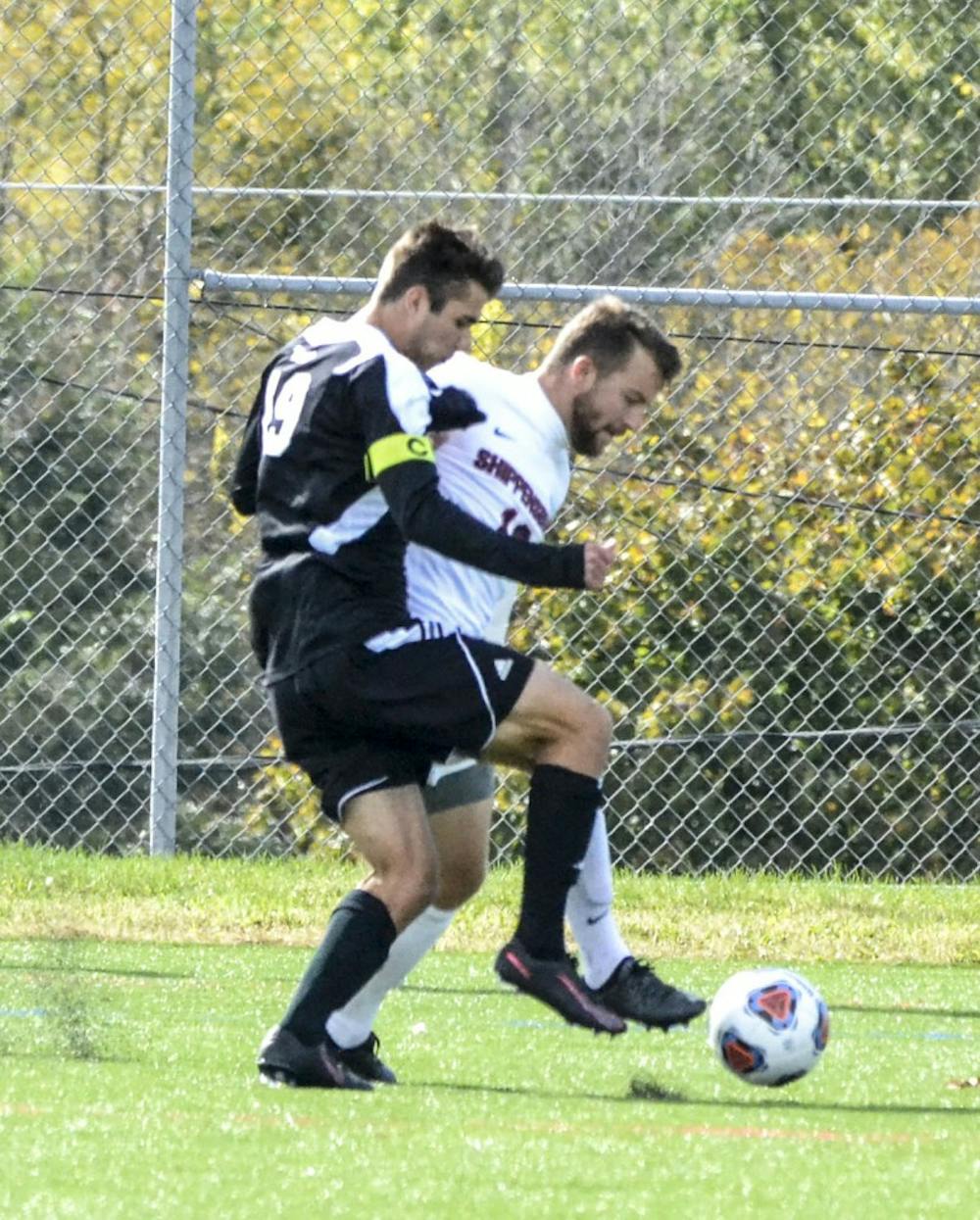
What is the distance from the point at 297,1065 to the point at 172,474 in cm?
341

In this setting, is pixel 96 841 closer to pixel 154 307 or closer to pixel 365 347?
pixel 154 307

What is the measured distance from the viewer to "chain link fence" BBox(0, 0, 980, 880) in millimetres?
7719

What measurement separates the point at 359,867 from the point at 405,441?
3720mm

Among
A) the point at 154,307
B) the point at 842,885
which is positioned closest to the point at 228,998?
the point at 842,885

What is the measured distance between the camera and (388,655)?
420 cm

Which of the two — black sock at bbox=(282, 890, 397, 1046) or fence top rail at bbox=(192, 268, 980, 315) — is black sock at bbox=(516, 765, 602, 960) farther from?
fence top rail at bbox=(192, 268, 980, 315)

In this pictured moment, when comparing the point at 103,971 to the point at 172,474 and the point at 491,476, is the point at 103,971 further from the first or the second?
the point at 491,476

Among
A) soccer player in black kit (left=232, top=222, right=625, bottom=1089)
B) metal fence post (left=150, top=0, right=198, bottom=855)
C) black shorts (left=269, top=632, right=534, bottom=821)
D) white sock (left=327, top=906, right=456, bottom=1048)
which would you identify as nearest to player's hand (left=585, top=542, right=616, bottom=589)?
soccer player in black kit (left=232, top=222, right=625, bottom=1089)

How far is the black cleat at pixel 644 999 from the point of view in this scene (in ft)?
14.5

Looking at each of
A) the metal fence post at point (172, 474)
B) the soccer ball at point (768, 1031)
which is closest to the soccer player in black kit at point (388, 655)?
the soccer ball at point (768, 1031)

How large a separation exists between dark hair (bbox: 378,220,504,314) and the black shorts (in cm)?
64

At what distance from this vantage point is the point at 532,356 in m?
7.83

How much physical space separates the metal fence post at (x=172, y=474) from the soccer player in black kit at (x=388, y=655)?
2829 mm

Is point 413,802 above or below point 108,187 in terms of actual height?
below
